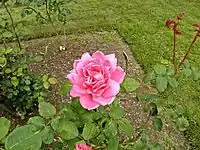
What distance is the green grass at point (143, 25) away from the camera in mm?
3117

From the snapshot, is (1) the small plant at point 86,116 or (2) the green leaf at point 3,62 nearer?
(1) the small plant at point 86,116

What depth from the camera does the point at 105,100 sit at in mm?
1080

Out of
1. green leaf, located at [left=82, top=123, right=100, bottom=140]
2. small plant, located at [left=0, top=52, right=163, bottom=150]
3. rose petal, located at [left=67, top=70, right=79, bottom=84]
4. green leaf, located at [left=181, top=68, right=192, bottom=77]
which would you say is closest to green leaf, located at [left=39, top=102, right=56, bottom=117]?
small plant, located at [left=0, top=52, right=163, bottom=150]

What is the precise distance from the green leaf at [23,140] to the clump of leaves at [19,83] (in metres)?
1.18

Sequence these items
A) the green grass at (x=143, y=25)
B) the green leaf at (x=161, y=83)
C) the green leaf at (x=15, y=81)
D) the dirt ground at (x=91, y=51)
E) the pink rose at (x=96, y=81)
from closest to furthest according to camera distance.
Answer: the pink rose at (x=96, y=81)
the green leaf at (x=161, y=83)
the green leaf at (x=15, y=81)
the dirt ground at (x=91, y=51)
the green grass at (x=143, y=25)

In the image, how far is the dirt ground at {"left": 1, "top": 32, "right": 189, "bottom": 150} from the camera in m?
2.58

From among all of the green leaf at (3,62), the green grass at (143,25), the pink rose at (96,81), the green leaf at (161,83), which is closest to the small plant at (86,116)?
the pink rose at (96,81)

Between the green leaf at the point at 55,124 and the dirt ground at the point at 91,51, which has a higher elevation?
the green leaf at the point at 55,124

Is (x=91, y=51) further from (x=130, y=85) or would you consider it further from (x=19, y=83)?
(x=130, y=85)

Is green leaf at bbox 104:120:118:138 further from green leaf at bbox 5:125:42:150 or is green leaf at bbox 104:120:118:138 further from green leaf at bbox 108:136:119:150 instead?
green leaf at bbox 5:125:42:150

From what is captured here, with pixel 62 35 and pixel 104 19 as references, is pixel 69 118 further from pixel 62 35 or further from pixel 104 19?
pixel 104 19

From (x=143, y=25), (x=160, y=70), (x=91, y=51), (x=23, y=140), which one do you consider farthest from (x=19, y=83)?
(x=143, y=25)

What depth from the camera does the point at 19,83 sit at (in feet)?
8.09

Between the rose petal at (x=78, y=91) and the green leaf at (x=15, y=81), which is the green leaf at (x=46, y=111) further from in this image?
the green leaf at (x=15, y=81)
